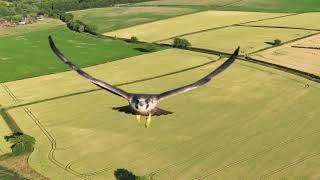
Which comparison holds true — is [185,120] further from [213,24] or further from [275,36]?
[213,24]

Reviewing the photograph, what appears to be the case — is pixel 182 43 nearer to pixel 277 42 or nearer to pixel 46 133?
pixel 277 42

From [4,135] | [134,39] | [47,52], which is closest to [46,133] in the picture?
[4,135]

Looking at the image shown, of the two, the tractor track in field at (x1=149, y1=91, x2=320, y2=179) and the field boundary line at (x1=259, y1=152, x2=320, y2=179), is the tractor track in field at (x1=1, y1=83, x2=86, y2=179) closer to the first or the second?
the tractor track in field at (x1=149, y1=91, x2=320, y2=179)

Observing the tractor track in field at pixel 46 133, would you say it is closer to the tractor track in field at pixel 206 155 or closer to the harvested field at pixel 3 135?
the harvested field at pixel 3 135

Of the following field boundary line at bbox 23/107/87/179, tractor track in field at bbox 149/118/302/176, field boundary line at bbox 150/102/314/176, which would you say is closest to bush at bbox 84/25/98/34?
field boundary line at bbox 23/107/87/179

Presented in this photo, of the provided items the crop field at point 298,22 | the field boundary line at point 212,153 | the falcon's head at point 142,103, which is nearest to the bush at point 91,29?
the crop field at point 298,22
